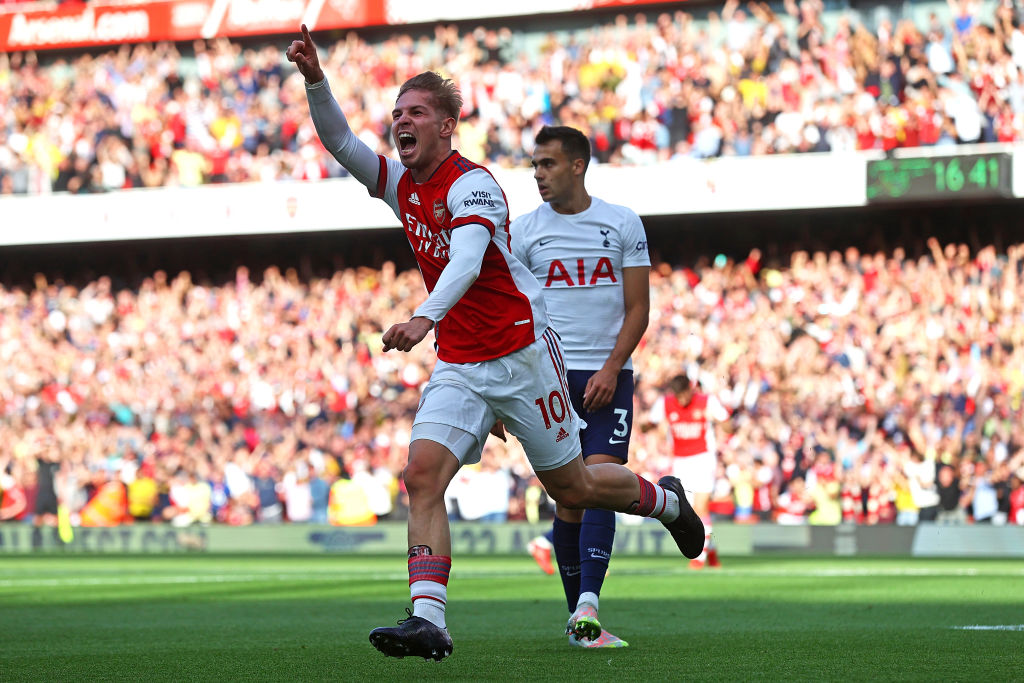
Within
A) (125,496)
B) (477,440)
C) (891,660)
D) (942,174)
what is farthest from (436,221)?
(125,496)

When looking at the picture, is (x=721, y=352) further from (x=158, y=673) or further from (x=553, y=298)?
(x=158, y=673)

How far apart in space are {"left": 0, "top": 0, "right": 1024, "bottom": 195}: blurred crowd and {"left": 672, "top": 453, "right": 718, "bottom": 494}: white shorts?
8.27 meters

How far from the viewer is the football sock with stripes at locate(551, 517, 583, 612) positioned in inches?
279

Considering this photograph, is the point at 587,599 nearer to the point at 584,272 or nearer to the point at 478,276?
the point at 584,272

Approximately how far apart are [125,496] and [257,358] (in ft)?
10.8

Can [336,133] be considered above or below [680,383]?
above

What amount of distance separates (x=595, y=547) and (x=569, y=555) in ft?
1.08

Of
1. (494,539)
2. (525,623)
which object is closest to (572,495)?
(525,623)

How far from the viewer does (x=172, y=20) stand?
2780cm

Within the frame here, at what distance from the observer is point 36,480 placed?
22531 mm

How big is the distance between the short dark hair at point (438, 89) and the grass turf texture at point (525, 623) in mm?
2191

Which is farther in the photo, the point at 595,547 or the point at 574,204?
the point at 574,204

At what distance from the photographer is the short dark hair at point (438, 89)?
5.57m

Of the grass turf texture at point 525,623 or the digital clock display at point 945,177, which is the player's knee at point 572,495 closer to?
the grass turf texture at point 525,623
